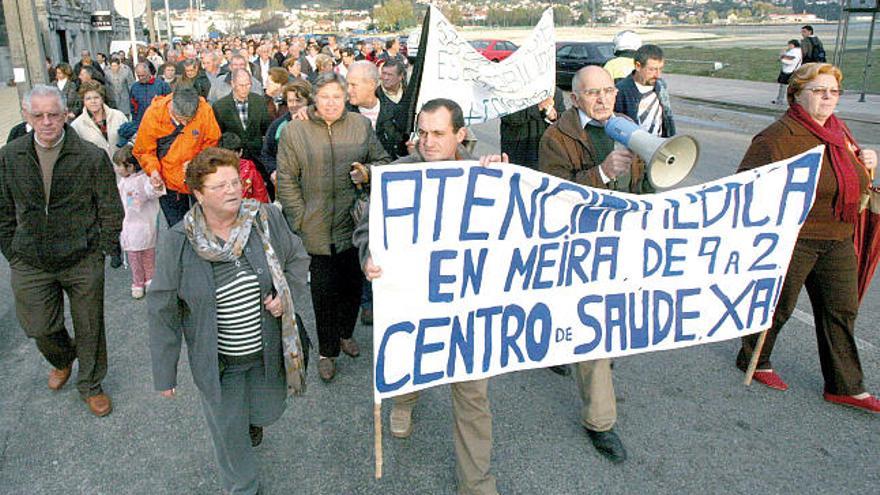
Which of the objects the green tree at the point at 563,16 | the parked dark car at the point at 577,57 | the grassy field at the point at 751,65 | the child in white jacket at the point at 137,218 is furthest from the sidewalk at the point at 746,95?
the green tree at the point at 563,16

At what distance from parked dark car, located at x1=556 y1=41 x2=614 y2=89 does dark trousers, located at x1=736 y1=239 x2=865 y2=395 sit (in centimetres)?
2196

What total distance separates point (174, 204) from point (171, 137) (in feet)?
1.76

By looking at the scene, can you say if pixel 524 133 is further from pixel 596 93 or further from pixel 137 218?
pixel 137 218

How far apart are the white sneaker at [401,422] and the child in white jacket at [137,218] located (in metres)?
3.05

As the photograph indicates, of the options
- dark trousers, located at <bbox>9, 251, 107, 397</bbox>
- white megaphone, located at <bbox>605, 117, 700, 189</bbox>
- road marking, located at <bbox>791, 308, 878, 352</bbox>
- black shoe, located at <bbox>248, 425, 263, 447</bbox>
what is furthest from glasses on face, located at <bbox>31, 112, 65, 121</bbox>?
road marking, located at <bbox>791, 308, 878, 352</bbox>

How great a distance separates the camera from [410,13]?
299 ft

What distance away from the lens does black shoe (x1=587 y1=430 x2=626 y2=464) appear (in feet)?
11.2

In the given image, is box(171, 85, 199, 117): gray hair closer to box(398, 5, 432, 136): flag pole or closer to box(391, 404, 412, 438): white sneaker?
box(398, 5, 432, 136): flag pole

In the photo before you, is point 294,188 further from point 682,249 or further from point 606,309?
point 682,249

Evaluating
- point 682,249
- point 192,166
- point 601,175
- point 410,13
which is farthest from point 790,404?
point 410,13

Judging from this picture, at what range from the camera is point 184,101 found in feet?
16.9

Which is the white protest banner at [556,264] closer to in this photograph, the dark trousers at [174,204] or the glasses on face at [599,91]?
the glasses on face at [599,91]

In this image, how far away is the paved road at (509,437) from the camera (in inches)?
129

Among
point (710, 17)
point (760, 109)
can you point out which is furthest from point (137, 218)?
point (710, 17)
